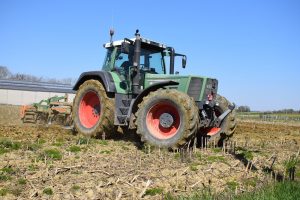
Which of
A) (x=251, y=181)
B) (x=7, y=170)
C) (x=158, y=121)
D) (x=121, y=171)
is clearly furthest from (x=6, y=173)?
(x=158, y=121)

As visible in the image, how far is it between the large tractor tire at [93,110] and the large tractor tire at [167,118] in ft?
4.12

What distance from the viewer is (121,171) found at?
5.76 metres

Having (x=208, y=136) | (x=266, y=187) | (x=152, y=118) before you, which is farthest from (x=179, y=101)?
(x=266, y=187)

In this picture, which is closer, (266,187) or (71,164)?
(266,187)

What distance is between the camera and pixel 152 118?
8.72 metres

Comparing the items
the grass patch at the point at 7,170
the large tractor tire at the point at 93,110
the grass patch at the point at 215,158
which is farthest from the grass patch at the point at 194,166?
the large tractor tire at the point at 93,110

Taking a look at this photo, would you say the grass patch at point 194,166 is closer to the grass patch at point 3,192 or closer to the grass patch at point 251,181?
the grass patch at point 251,181

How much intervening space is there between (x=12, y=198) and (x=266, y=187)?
3.26m

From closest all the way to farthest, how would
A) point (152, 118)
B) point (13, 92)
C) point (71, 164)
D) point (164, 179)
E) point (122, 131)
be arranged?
point (164, 179) < point (71, 164) < point (152, 118) < point (122, 131) < point (13, 92)

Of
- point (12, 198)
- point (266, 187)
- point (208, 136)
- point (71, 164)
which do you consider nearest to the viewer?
point (12, 198)

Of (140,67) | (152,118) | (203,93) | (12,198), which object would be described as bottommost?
(12,198)

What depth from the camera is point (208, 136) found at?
9.62 m

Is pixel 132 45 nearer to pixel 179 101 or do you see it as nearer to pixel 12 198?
pixel 179 101

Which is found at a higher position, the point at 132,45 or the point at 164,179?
the point at 132,45
